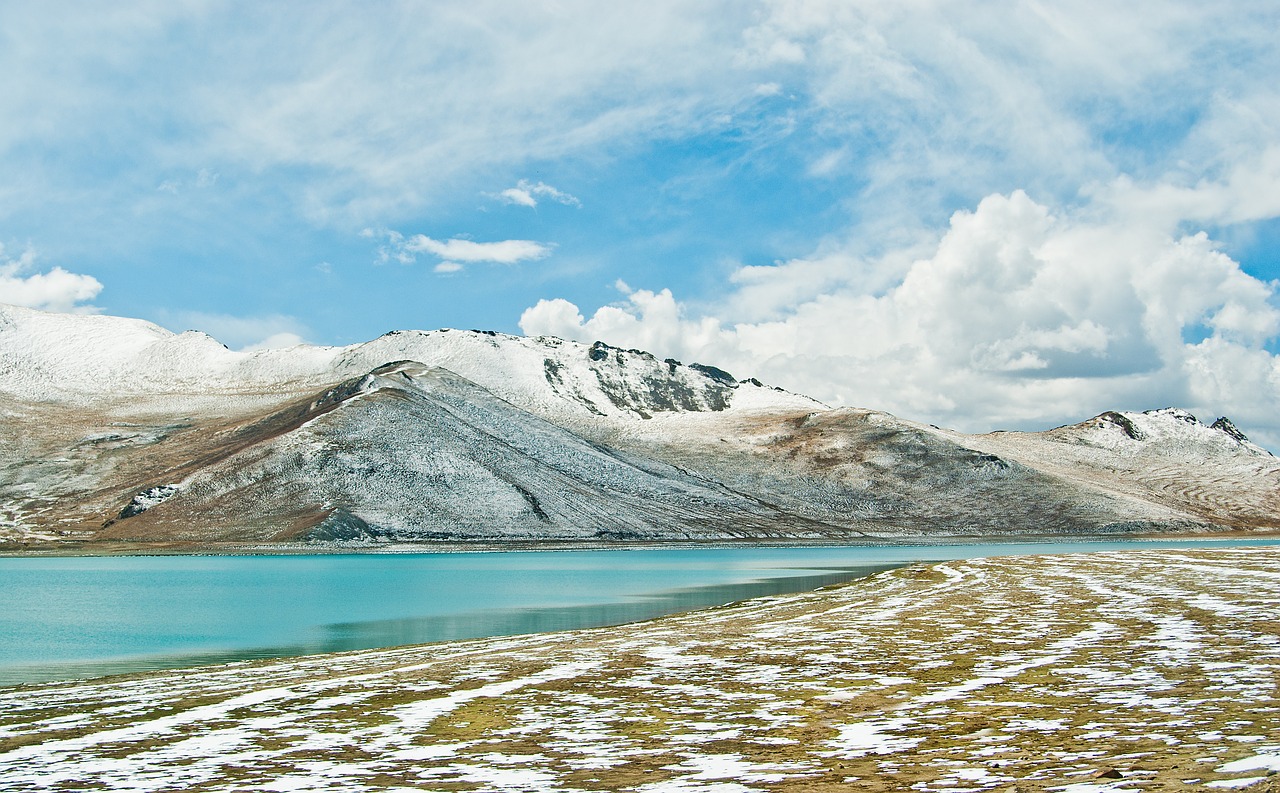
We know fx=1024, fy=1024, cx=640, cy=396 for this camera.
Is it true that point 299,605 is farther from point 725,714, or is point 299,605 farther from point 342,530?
point 342,530

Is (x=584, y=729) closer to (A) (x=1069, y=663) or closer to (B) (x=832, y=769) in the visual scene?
(B) (x=832, y=769)

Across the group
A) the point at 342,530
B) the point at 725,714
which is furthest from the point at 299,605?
the point at 342,530

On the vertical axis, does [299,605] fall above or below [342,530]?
below

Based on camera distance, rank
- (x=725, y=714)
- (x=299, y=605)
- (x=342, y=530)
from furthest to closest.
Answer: (x=342, y=530)
(x=299, y=605)
(x=725, y=714)

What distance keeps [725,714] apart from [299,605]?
53.6 metres

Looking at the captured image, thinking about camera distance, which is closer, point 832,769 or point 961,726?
point 832,769

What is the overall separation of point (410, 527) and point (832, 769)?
187195 millimetres

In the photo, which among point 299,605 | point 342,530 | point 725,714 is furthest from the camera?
point 342,530

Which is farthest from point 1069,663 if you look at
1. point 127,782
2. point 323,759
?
point 127,782

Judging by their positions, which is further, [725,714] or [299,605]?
[299,605]

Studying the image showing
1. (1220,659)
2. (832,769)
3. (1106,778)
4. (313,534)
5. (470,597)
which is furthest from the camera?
(313,534)

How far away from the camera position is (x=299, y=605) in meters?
66.7

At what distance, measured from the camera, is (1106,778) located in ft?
41.1

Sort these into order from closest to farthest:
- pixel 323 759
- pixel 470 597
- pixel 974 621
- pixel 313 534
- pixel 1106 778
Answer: pixel 1106 778 < pixel 323 759 < pixel 974 621 < pixel 470 597 < pixel 313 534
